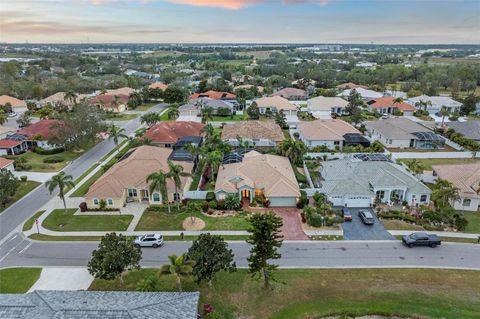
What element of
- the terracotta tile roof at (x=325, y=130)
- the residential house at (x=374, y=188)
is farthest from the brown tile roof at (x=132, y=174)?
the terracotta tile roof at (x=325, y=130)

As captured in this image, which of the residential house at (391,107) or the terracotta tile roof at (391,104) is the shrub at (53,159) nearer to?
the residential house at (391,107)

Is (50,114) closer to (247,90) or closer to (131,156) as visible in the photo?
(131,156)

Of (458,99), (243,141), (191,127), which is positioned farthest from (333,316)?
(458,99)

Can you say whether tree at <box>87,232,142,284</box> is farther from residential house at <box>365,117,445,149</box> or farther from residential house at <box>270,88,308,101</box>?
residential house at <box>270,88,308,101</box>

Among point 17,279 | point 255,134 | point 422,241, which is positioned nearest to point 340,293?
point 422,241

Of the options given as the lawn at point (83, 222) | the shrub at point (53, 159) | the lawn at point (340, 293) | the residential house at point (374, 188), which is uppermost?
the residential house at point (374, 188)
